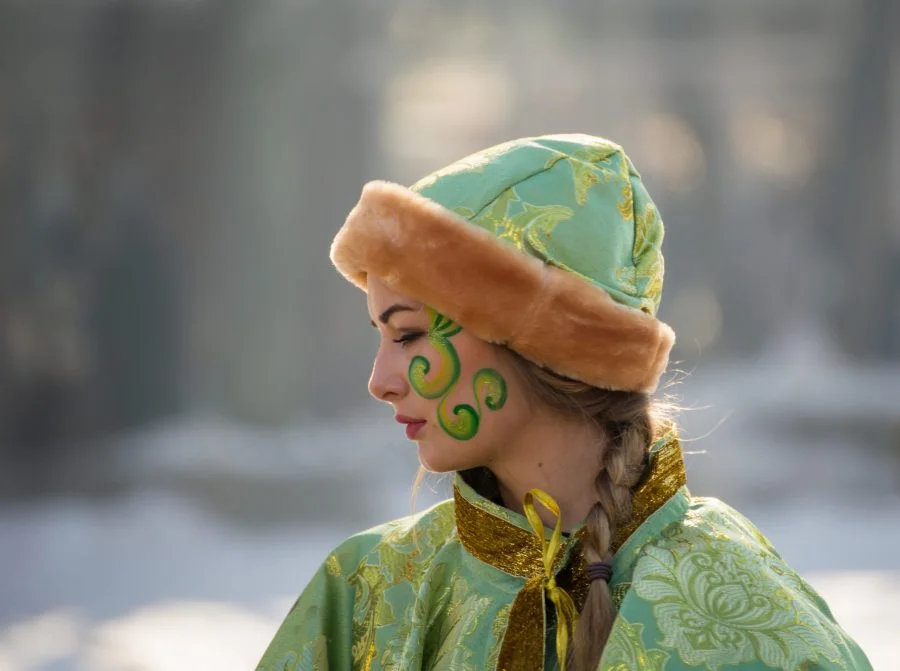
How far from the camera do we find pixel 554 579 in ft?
3.56

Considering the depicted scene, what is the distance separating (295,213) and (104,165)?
0.94 meters

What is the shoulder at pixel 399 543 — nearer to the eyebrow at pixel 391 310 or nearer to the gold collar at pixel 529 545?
the gold collar at pixel 529 545

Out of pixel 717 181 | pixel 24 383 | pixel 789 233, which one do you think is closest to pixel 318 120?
pixel 24 383

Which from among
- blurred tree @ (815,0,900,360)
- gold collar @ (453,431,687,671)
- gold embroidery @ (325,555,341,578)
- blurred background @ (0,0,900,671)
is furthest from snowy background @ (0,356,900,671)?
gold collar @ (453,431,687,671)

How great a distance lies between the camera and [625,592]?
3.50ft

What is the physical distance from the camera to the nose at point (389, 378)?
1.12m

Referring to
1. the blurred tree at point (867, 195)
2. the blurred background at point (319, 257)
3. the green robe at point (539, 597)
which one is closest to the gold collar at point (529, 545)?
the green robe at point (539, 597)

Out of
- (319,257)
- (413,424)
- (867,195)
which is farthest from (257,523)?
(867,195)

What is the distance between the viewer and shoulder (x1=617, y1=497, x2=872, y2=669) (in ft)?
3.23

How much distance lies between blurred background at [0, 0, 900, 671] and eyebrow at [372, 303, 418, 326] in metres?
2.30

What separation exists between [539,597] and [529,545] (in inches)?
1.9

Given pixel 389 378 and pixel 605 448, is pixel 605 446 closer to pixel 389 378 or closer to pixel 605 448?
pixel 605 448

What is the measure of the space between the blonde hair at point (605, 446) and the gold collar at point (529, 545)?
0.01m

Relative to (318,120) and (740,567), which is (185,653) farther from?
(318,120)
